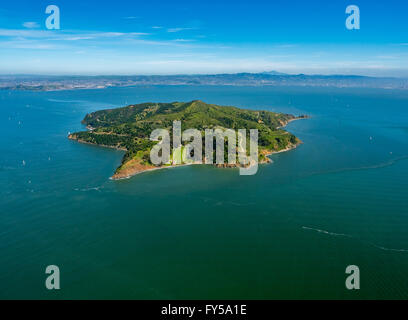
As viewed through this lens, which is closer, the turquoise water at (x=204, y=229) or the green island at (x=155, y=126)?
the turquoise water at (x=204, y=229)

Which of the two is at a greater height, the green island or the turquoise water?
the green island

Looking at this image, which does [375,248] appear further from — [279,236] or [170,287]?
[170,287]

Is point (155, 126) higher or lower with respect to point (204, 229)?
higher

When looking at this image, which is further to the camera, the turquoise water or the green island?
the green island

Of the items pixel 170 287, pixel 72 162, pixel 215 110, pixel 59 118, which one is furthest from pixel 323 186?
pixel 59 118

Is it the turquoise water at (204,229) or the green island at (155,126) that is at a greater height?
the green island at (155,126)
